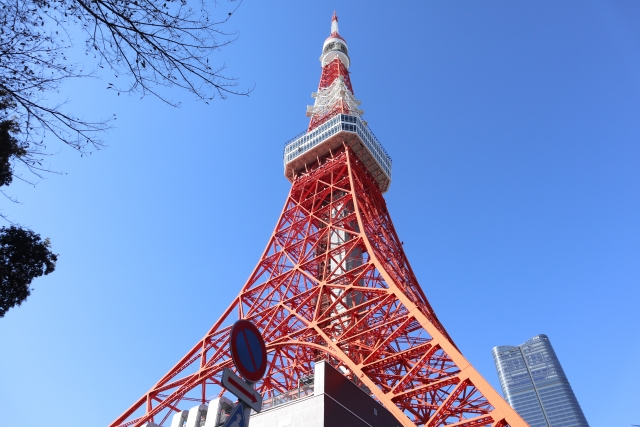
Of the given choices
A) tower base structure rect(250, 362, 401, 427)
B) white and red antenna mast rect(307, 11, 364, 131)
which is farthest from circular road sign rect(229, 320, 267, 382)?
white and red antenna mast rect(307, 11, 364, 131)

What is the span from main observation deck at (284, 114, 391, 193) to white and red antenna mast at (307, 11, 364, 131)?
66.6 inches

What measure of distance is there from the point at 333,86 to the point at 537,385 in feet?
322

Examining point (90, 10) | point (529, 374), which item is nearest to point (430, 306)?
point (90, 10)

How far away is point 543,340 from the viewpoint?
109m

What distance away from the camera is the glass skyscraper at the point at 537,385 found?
9456 centimetres

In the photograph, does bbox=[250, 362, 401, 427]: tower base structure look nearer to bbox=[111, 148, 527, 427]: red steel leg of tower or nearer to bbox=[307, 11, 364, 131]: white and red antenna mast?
bbox=[111, 148, 527, 427]: red steel leg of tower

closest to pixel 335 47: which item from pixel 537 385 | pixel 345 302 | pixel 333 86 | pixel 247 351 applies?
pixel 333 86

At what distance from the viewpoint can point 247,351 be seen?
4199mm

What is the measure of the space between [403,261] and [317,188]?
20.3ft

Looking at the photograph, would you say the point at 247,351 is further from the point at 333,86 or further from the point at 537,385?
the point at 537,385

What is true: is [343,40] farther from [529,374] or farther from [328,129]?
[529,374]

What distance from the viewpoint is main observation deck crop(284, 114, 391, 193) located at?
25750 mm

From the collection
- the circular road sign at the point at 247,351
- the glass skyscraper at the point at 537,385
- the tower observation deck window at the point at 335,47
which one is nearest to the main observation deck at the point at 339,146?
the tower observation deck window at the point at 335,47

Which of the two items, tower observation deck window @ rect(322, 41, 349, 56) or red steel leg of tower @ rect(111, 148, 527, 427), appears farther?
tower observation deck window @ rect(322, 41, 349, 56)
